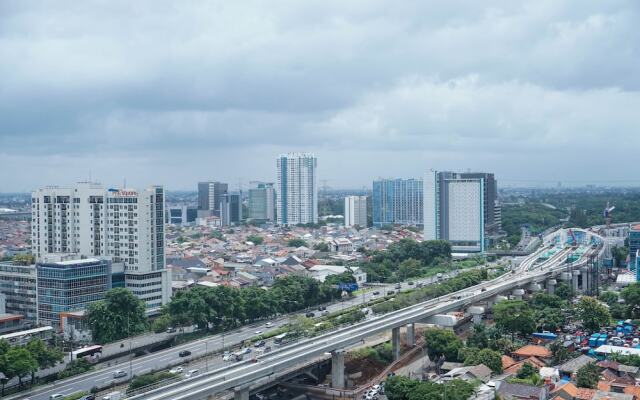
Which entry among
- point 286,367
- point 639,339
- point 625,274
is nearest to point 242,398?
point 286,367

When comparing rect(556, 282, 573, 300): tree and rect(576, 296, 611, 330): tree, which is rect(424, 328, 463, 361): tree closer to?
rect(576, 296, 611, 330): tree

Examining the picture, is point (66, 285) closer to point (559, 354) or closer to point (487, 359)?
point (487, 359)

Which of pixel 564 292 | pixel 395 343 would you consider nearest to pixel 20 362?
pixel 395 343

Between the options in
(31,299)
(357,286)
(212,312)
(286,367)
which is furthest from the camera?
(357,286)

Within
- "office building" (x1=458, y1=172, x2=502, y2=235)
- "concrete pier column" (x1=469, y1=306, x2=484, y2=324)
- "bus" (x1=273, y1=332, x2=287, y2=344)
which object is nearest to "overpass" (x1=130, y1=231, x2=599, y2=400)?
"concrete pier column" (x1=469, y1=306, x2=484, y2=324)

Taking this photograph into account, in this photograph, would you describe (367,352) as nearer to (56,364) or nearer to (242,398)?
(242,398)

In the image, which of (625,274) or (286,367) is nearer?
(286,367)

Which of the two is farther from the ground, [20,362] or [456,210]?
[456,210]

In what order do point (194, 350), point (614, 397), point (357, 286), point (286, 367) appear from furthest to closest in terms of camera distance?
point (357, 286)
point (194, 350)
point (286, 367)
point (614, 397)
